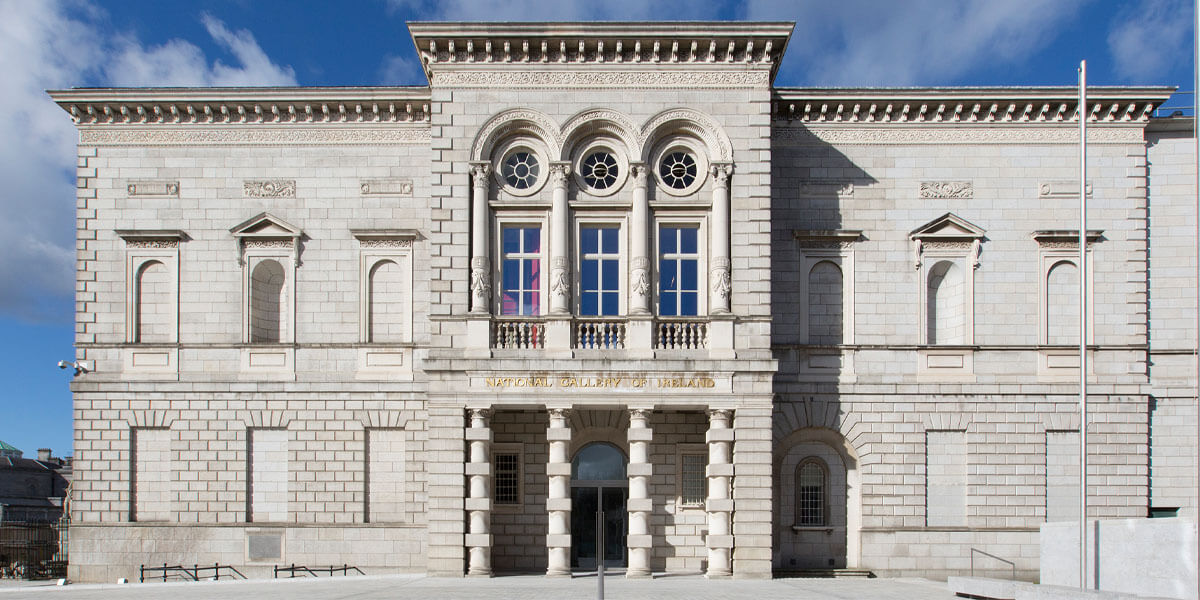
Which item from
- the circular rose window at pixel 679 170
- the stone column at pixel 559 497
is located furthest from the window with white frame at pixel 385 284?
the circular rose window at pixel 679 170

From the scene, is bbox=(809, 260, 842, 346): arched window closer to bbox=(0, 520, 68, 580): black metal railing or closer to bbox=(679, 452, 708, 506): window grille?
bbox=(679, 452, 708, 506): window grille

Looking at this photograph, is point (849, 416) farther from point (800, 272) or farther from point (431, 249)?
point (431, 249)

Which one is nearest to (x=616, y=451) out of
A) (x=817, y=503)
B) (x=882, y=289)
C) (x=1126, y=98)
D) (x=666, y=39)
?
(x=817, y=503)

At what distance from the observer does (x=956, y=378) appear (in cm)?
2686

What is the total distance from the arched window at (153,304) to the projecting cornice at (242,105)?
413 centimetres

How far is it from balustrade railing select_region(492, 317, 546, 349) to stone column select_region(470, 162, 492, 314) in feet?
1.67

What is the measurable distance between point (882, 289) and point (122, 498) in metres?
20.9

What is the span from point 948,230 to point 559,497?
1267cm

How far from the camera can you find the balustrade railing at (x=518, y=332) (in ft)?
81.0

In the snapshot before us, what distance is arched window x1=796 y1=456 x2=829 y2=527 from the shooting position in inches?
1073

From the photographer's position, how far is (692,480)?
2642cm

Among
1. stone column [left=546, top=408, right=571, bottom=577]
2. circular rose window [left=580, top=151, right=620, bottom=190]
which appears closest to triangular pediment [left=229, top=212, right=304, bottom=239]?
circular rose window [left=580, top=151, right=620, bottom=190]

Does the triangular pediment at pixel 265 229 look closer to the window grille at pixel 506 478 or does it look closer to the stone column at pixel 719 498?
the window grille at pixel 506 478

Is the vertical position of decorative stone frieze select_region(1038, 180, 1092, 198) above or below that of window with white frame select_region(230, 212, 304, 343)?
above
